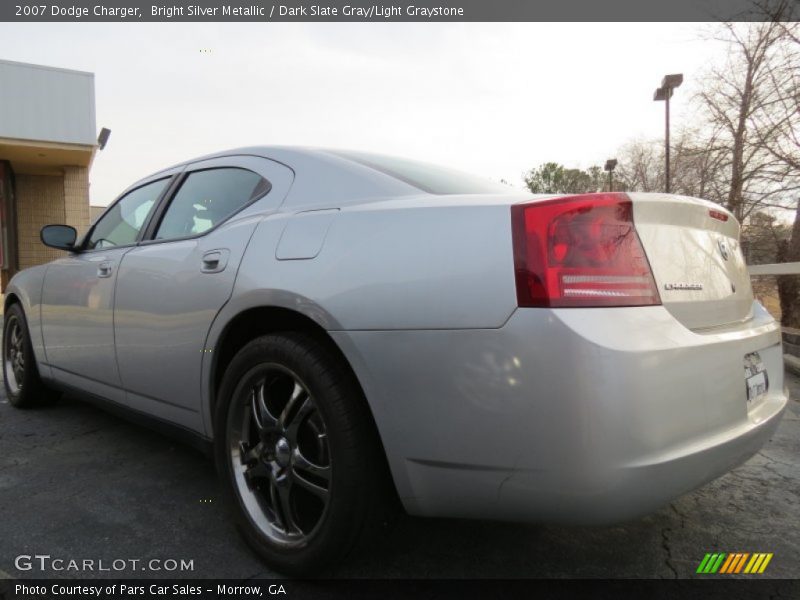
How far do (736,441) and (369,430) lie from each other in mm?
1091

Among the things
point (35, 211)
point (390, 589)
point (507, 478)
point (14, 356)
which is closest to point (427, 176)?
point (507, 478)

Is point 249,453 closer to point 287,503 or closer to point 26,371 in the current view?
point 287,503

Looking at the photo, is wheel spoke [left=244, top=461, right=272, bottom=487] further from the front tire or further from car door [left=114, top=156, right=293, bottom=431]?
car door [left=114, top=156, right=293, bottom=431]

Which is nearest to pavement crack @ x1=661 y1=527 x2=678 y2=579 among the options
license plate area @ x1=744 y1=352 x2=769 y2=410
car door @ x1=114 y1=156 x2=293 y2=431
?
license plate area @ x1=744 y1=352 x2=769 y2=410

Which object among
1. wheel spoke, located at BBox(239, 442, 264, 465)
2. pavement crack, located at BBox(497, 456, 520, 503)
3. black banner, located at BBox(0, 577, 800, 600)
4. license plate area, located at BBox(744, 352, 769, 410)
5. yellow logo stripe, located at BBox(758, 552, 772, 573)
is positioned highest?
license plate area, located at BBox(744, 352, 769, 410)

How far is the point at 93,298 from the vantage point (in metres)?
3.12

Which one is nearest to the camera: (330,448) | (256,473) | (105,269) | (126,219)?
(330,448)

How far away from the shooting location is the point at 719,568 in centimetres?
204

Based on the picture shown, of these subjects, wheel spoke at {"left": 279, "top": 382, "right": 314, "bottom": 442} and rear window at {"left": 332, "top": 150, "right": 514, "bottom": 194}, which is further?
rear window at {"left": 332, "top": 150, "right": 514, "bottom": 194}

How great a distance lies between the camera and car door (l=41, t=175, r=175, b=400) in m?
3.02

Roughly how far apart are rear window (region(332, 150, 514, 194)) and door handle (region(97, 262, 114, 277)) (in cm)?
140

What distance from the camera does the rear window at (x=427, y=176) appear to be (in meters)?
2.27

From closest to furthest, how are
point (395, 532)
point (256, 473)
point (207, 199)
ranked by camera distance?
point (256, 473), point (395, 532), point (207, 199)

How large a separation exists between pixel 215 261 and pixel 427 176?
3.01ft
